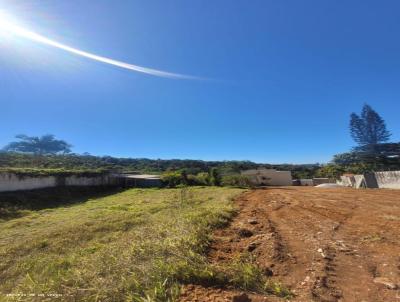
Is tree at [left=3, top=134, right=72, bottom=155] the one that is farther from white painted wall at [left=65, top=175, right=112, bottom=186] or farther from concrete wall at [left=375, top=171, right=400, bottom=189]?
concrete wall at [left=375, top=171, right=400, bottom=189]

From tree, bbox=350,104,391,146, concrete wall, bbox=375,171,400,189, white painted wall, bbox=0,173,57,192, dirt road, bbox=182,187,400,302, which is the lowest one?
dirt road, bbox=182,187,400,302

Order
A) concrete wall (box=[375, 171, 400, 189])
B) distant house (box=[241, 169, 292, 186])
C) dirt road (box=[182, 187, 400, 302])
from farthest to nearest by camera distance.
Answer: distant house (box=[241, 169, 292, 186]), concrete wall (box=[375, 171, 400, 189]), dirt road (box=[182, 187, 400, 302])

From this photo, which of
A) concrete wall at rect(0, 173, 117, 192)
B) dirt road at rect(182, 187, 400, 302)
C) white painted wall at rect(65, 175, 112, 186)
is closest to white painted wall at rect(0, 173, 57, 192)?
concrete wall at rect(0, 173, 117, 192)

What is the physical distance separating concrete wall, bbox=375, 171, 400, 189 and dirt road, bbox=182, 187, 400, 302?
11.2m

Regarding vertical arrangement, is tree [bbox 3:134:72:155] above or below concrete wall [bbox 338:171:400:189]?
above

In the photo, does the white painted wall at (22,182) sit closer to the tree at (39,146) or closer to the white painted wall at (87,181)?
the white painted wall at (87,181)

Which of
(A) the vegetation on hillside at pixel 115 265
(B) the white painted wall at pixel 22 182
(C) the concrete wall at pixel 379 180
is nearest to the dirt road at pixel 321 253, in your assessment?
(A) the vegetation on hillside at pixel 115 265

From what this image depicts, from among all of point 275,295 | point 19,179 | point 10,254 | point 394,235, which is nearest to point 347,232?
point 394,235

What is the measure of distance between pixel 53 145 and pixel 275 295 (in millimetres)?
52060

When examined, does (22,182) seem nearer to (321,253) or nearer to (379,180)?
(321,253)

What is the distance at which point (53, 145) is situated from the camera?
158ft

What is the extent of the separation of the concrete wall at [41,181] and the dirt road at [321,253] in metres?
13.6

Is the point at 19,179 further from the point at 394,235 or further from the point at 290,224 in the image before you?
the point at 394,235

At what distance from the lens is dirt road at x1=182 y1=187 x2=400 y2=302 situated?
9.30 feet
